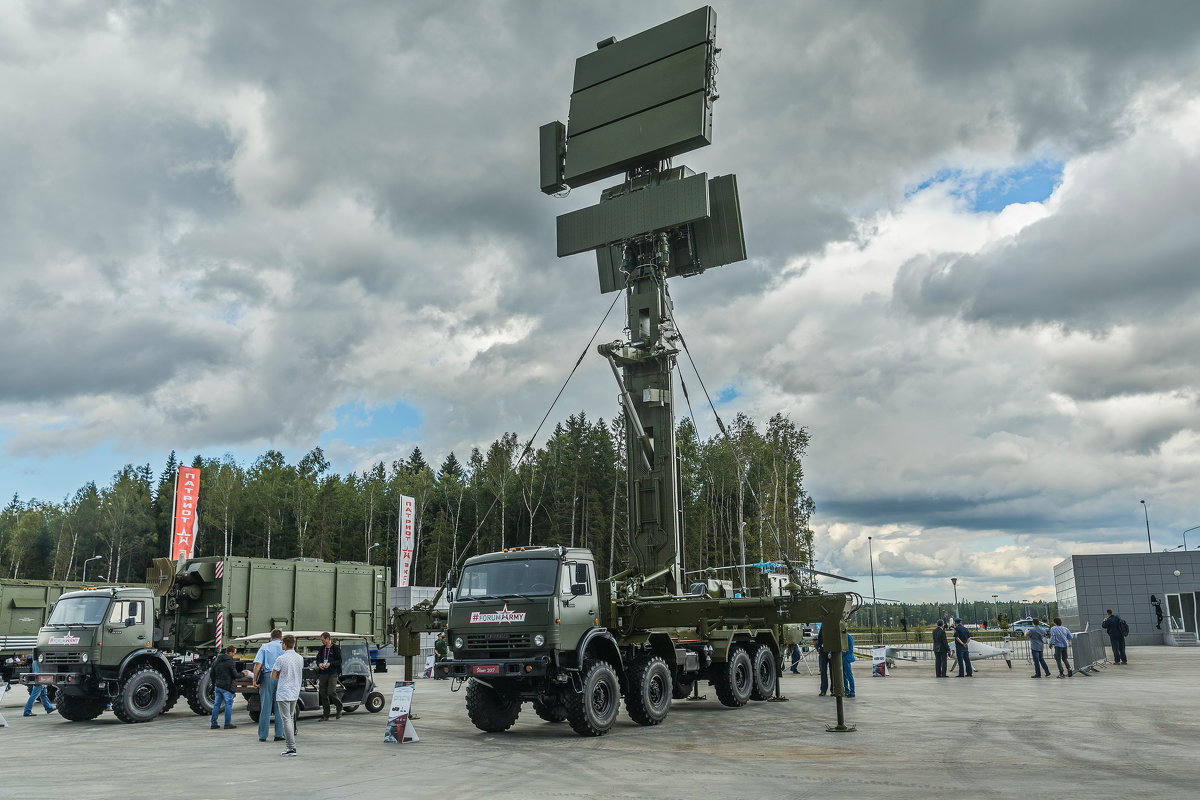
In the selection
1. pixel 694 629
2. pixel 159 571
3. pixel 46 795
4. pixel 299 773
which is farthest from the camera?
pixel 159 571

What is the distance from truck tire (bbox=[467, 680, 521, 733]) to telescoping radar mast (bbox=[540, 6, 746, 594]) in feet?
18.9

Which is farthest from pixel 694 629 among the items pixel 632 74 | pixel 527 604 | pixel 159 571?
pixel 632 74

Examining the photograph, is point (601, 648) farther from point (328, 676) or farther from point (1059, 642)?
point (1059, 642)

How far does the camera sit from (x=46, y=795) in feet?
29.6

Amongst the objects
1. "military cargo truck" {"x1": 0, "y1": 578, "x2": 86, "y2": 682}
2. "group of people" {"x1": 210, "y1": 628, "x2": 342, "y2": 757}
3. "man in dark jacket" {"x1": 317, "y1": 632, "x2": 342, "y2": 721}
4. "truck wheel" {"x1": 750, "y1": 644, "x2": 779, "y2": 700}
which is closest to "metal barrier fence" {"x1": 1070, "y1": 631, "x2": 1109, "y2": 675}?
"truck wheel" {"x1": 750, "y1": 644, "x2": 779, "y2": 700}

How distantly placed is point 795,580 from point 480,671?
25.6ft

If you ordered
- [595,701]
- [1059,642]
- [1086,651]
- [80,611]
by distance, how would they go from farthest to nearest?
[1086,651] < [1059,642] < [80,611] < [595,701]

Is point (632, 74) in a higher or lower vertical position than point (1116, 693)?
higher

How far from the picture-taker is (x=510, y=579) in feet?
46.1

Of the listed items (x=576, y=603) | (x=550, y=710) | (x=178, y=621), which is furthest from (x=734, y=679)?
(x=178, y=621)

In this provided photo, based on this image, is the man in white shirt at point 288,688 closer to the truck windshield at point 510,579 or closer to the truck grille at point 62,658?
the truck windshield at point 510,579

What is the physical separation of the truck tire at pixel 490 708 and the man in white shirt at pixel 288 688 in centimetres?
304

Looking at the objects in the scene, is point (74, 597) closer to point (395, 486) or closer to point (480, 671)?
point (480, 671)

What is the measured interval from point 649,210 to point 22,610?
2073 cm
